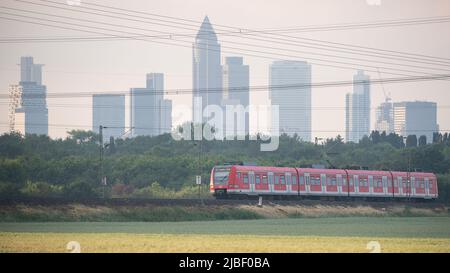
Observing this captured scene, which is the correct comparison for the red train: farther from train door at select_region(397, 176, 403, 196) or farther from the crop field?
the crop field

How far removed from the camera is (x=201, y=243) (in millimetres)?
33938

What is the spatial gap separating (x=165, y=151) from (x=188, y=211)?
2907 inches

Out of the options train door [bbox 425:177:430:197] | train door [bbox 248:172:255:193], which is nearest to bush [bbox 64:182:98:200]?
train door [bbox 248:172:255:193]

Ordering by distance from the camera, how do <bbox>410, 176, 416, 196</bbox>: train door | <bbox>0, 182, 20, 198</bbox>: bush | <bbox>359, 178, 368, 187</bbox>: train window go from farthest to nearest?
<bbox>410, 176, 416, 196</bbox>: train door, <bbox>359, 178, 368, 187</bbox>: train window, <bbox>0, 182, 20, 198</bbox>: bush

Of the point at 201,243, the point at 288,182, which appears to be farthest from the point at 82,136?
the point at 201,243

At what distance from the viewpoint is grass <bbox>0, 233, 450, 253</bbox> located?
3100 cm

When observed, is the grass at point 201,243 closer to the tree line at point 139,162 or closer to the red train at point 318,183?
the red train at point 318,183

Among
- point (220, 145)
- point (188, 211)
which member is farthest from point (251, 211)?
point (220, 145)

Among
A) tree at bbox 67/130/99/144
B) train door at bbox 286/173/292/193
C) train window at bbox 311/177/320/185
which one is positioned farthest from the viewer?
tree at bbox 67/130/99/144

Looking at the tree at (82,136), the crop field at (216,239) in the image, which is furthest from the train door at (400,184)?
the tree at (82,136)

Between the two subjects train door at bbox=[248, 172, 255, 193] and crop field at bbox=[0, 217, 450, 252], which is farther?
train door at bbox=[248, 172, 255, 193]

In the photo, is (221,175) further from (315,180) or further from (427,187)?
(427,187)
